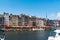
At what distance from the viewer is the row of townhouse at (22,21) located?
144ft

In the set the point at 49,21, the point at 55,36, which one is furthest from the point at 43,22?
the point at 55,36

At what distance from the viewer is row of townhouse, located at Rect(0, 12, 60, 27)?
4400cm

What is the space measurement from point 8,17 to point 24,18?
318cm

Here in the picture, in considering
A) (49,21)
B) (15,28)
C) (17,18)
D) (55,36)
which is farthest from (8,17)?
(55,36)

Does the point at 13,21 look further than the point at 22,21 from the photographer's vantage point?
No

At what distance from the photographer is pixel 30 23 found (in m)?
45.6

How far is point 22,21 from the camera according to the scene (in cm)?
4525

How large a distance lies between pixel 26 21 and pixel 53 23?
5616mm

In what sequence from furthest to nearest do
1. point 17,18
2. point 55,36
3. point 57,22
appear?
point 57,22 < point 17,18 < point 55,36

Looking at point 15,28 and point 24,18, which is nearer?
point 15,28

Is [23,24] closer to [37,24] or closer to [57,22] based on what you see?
[37,24]

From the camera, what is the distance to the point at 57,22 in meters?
47.7

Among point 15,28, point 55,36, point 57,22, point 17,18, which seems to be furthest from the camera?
point 57,22

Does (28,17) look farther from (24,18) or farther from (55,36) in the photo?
(55,36)
